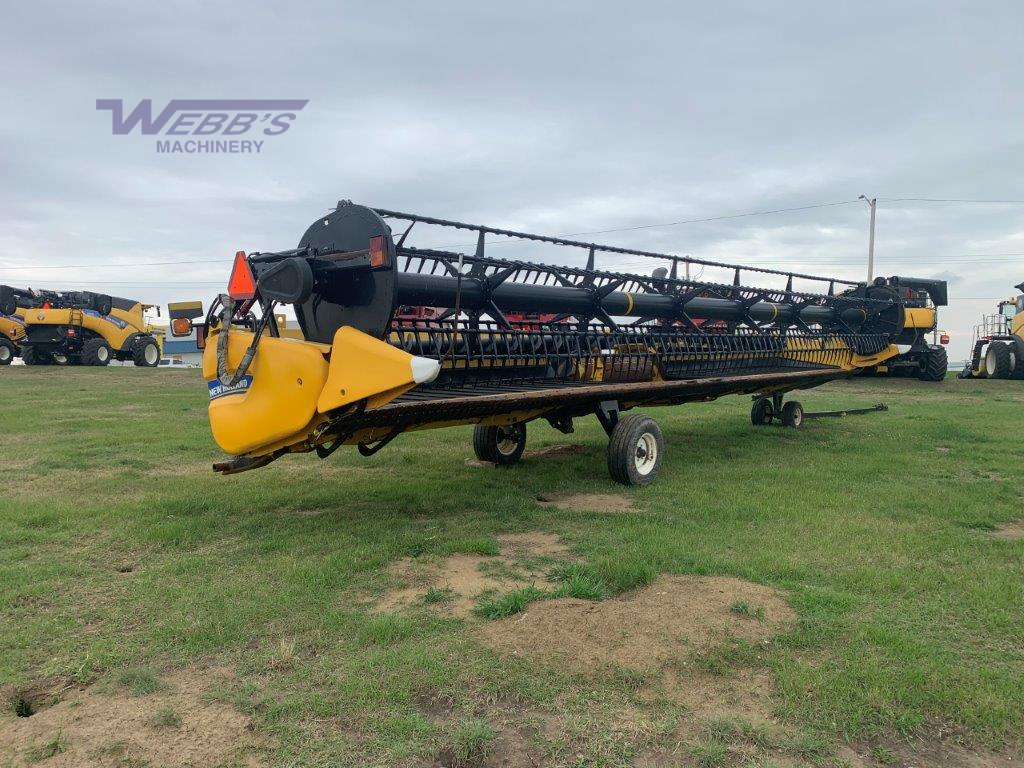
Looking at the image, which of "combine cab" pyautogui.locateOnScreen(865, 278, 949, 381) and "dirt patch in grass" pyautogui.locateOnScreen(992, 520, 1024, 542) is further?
"combine cab" pyautogui.locateOnScreen(865, 278, 949, 381)

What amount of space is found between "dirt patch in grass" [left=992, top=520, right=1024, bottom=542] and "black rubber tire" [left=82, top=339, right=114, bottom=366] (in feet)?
86.5

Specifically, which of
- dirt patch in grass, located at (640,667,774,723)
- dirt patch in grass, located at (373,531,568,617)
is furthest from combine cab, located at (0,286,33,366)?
dirt patch in grass, located at (640,667,774,723)

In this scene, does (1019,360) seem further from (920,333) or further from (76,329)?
(76,329)

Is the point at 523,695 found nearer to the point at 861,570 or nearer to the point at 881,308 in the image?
the point at 861,570

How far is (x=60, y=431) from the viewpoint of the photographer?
10375 millimetres

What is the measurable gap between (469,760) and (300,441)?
9.44ft

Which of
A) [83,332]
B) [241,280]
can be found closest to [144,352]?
[83,332]

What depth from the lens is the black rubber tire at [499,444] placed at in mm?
8062

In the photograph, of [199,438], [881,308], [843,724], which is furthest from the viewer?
[881,308]

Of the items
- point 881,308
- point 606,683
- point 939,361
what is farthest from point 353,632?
point 939,361

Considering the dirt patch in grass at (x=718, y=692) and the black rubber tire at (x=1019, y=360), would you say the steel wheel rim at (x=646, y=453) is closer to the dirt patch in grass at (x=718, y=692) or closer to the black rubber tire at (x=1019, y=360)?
the dirt patch in grass at (x=718, y=692)

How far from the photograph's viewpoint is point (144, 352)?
26781 mm

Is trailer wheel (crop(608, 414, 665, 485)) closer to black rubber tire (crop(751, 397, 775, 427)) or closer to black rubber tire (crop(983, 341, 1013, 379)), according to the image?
black rubber tire (crop(751, 397, 775, 427))

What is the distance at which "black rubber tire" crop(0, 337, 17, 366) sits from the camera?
81.0ft
